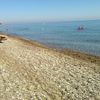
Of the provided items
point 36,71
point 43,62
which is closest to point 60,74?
point 36,71

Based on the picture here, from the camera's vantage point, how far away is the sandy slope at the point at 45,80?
46.3ft

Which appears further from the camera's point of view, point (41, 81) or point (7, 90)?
point (41, 81)

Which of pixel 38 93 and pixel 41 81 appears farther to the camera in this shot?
pixel 41 81

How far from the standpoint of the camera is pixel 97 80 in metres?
17.4

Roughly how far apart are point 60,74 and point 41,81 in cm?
248

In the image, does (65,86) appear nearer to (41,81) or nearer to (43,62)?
(41,81)

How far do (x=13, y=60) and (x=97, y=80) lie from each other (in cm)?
686

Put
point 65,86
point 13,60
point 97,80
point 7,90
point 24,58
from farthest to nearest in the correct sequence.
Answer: point 24,58 → point 13,60 → point 97,80 → point 65,86 → point 7,90

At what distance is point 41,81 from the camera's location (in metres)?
16.3

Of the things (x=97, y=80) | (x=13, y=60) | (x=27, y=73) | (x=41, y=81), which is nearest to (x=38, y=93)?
(x=41, y=81)

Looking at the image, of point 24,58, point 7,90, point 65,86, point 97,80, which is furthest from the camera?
point 24,58

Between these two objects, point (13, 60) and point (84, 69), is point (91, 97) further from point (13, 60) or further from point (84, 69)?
point (13, 60)

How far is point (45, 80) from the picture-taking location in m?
16.7

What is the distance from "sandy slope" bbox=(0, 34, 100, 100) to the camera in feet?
46.3
